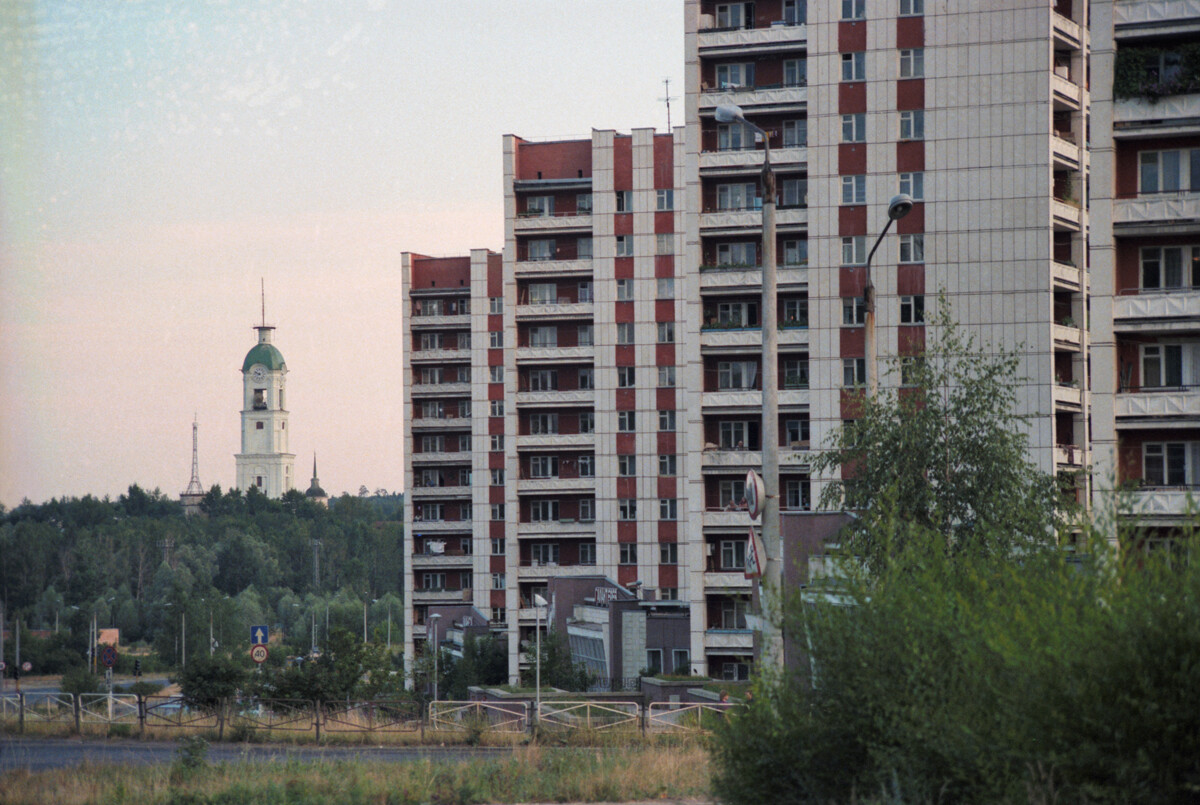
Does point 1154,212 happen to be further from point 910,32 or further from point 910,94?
point 910,32

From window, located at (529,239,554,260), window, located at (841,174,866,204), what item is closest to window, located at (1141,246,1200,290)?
window, located at (841,174,866,204)

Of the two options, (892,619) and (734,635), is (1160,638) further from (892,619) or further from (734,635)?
(734,635)

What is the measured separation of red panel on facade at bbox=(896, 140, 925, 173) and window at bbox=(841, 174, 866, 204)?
1.74 metres

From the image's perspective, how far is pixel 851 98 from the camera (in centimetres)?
5512

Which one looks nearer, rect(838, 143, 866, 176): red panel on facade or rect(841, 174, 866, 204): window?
rect(838, 143, 866, 176): red panel on facade

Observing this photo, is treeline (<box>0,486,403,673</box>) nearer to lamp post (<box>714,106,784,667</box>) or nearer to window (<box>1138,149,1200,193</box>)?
window (<box>1138,149,1200,193</box>)

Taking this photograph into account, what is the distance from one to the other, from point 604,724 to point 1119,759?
22.2m

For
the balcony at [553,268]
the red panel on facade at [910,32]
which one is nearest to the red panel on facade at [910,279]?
the red panel on facade at [910,32]

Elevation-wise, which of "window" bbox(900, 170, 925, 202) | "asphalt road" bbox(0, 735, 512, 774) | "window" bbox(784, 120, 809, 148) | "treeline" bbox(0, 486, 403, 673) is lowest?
"treeline" bbox(0, 486, 403, 673)

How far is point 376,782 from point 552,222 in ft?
206

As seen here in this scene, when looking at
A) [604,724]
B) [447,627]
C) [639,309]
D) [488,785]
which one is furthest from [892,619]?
[447,627]

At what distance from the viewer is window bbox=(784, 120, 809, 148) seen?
60.3 meters

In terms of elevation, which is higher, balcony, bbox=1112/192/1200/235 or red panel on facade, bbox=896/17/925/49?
red panel on facade, bbox=896/17/925/49

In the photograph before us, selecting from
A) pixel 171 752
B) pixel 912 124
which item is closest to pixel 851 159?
pixel 912 124
